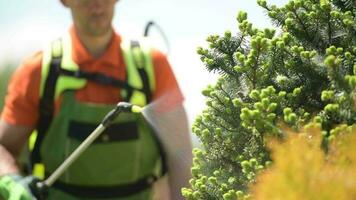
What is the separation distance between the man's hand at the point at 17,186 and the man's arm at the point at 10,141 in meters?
0.05

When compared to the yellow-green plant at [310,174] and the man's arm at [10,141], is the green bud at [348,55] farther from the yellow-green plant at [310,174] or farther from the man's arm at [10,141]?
the man's arm at [10,141]

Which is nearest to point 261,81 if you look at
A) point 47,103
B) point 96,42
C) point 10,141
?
point 96,42

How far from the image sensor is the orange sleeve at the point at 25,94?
325cm

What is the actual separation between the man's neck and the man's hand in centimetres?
70

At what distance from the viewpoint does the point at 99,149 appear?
3373 mm

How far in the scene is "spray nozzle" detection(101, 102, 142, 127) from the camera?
3.16 meters

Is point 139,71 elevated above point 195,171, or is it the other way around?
point 139,71

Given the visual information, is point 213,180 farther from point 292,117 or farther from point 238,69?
point 292,117

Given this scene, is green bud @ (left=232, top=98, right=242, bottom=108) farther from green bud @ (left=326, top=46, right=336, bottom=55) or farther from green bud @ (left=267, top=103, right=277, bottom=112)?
green bud @ (left=326, top=46, right=336, bottom=55)

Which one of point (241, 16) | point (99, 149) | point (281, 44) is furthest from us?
point (241, 16)

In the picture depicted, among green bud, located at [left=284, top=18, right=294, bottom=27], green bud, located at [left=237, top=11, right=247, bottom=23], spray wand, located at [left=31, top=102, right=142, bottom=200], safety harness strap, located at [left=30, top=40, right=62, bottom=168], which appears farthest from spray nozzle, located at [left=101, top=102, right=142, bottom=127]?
green bud, located at [left=284, top=18, right=294, bottom=27]

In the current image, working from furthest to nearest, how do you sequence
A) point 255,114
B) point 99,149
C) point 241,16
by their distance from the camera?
1. point 241,16
2. point 99,149
3. point 255,114

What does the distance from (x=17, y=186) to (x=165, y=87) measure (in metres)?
0.81

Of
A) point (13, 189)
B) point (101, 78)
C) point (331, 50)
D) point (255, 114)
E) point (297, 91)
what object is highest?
point (331, 50)
